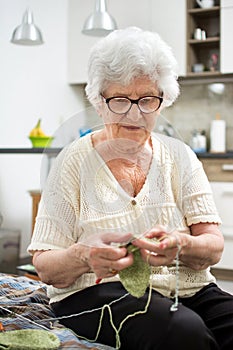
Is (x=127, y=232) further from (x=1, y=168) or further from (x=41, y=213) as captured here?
(x=1, y=168)

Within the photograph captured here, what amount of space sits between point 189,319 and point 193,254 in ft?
0.54

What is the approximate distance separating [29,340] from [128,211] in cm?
33

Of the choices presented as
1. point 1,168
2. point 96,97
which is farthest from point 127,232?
point 1,168

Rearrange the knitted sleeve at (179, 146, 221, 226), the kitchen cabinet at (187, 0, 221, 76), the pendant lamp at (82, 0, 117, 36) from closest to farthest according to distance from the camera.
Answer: the knitted sleeve at (179, 146, 221, 226), the pendant lamp at (82, 0, 117, 36), the kitchen cabinet at (187, 0, 221, 76)

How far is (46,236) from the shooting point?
126 centimetres

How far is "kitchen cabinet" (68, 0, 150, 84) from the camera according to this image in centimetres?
418

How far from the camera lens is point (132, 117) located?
1180 mm

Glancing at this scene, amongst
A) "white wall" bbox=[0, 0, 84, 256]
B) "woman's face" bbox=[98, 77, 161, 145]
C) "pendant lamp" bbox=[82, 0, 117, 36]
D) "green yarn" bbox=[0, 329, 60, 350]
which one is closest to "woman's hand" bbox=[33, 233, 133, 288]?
"green yarn" bbox=[0, 329, 60, 350]

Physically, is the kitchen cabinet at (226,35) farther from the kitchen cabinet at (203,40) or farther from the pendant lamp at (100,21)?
the pendant lamp at (100,21)

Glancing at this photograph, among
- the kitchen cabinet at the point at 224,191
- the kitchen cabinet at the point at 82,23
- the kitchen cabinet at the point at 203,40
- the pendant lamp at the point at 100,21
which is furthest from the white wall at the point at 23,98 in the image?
the kitchen cabinet at the point at 224,191

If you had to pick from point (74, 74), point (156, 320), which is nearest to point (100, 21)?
point (74, 74)

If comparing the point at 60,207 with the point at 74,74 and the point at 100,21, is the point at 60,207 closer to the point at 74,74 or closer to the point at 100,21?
the point at 100,21

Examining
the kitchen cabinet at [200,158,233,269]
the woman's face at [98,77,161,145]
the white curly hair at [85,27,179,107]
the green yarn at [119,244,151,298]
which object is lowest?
the kitchen cabinet at [200,158,233,269]

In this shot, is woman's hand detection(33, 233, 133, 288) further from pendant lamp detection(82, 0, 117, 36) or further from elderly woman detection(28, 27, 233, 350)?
pendant lamp detection(82, 0, 117, 36)
